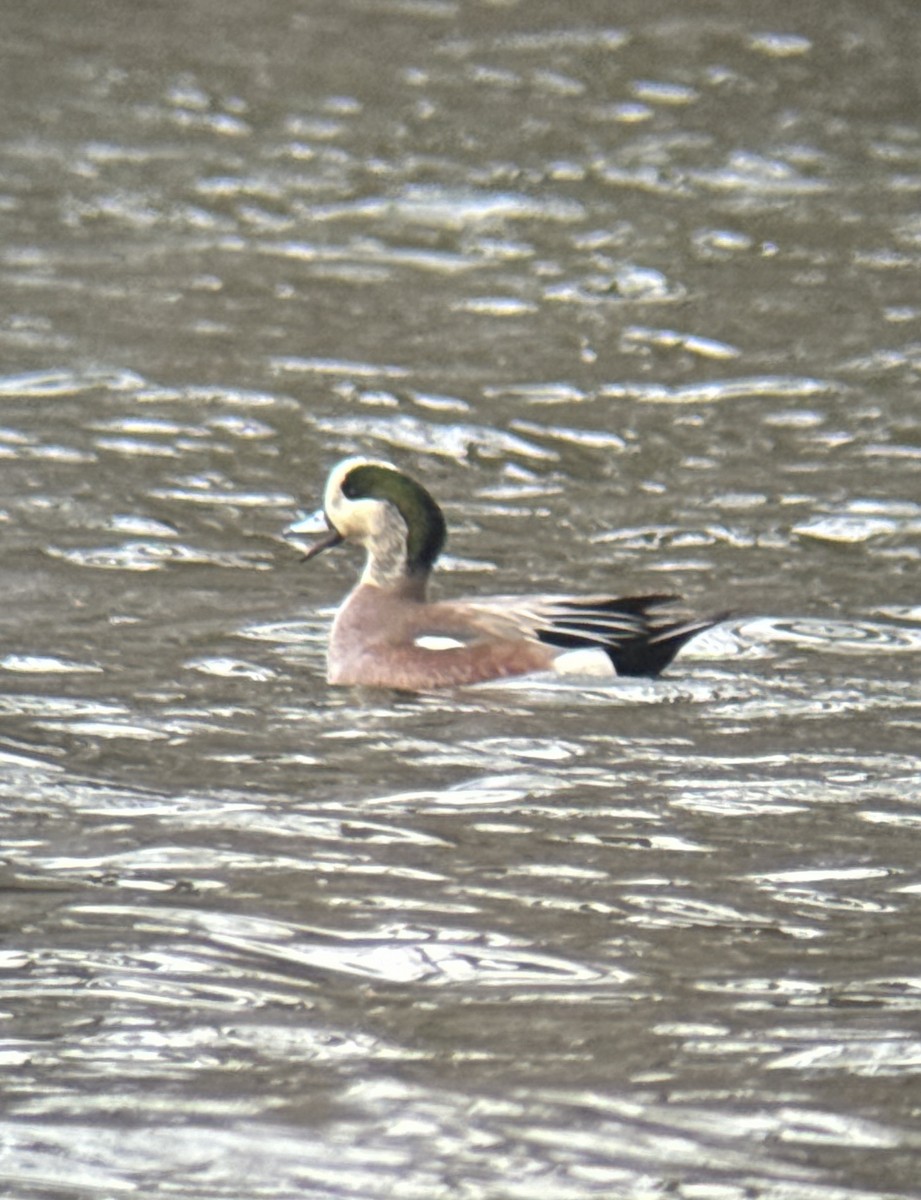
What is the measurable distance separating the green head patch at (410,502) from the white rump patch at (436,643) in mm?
555

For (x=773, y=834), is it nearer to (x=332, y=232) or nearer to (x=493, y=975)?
(x=493, y=975)

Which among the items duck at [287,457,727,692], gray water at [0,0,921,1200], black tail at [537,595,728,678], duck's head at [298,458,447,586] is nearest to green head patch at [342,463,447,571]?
duck's head at [298,458,447,586]

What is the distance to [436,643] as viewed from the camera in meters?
8.88

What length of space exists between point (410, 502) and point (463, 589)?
89 centimetres

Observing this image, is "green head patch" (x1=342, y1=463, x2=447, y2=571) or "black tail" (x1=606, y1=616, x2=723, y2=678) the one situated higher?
"green head patch" (x1=342, y1=463, x2=447, y2=571)

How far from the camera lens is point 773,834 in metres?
7.01

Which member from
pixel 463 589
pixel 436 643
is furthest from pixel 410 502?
pixel 463 589

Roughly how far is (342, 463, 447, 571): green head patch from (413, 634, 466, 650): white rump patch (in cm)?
55

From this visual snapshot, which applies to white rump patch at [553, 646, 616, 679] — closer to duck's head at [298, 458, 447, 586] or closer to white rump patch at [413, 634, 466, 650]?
white rump patch at [413, 634, 466, 650]

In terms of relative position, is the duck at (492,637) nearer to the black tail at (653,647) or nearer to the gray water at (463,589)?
the black tail at (653,647)

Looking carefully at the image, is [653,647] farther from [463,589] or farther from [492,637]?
[463,589]

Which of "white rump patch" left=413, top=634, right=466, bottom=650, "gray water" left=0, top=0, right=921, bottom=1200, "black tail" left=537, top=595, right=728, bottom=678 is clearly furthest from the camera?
"white rump patch" left=413, top=634, right=466, bottom=650

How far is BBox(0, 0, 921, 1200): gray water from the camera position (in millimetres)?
5348

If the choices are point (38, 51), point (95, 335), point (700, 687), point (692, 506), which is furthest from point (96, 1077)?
point (38, 51)
